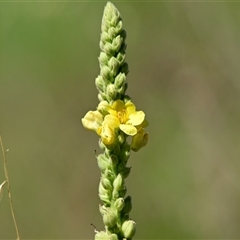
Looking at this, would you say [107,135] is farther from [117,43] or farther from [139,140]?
[117,43]

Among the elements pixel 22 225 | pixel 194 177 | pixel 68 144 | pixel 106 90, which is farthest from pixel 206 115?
pixel 106 90

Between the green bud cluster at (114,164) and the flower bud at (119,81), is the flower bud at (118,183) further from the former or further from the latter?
the flower bud at (119,81)

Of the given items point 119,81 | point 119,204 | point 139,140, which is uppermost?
point 119,81

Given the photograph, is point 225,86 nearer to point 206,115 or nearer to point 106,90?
point 206,115

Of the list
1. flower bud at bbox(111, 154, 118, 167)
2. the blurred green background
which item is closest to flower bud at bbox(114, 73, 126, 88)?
flower bud at bbox(111, 154, 118, 167)

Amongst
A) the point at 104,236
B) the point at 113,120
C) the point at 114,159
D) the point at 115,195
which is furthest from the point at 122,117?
the point at 104,236

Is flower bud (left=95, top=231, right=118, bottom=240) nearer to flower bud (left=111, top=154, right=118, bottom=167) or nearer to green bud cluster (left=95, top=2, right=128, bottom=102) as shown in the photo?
flower bud (left=111, top=154, right=118, bottom=167)
